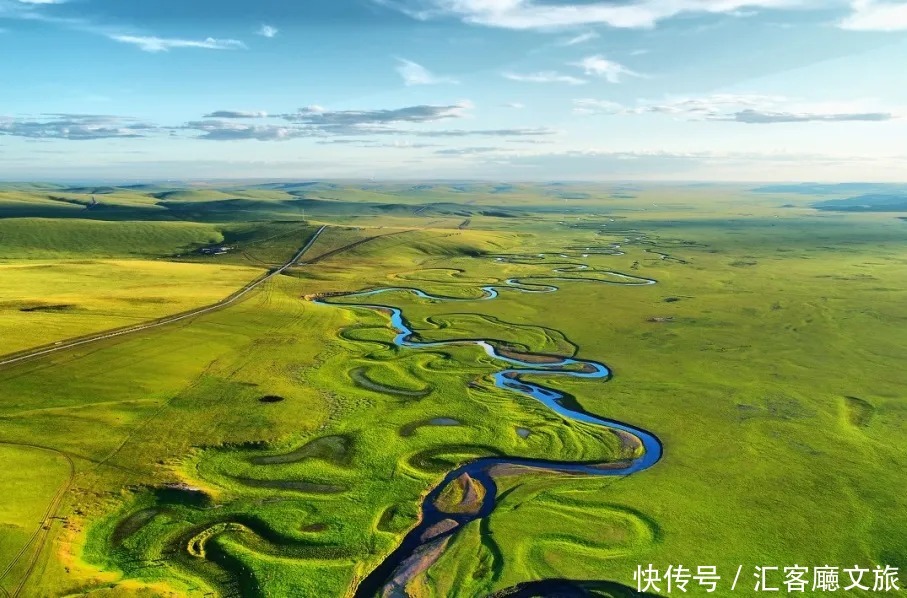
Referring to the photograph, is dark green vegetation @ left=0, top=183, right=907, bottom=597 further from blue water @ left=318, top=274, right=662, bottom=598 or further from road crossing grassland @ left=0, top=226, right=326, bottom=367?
road crossing grassland @ left=0, top=226, right=326, bottom=367

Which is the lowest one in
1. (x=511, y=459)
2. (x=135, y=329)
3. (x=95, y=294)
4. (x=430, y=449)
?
(x=511, y=459)

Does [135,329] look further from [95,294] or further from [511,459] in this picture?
[511,459]

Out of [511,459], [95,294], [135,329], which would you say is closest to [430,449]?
[511,459]

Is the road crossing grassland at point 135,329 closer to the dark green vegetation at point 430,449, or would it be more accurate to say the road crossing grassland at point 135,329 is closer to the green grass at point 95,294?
the green grass at point 95,294

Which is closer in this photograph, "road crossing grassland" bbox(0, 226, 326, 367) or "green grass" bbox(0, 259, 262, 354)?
"road crossing grassland" bbox(0, 226, 326, 367)

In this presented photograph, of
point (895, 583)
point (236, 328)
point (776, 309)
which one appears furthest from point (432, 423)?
point (776, 309)

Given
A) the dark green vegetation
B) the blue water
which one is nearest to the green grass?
the dark green vegetation

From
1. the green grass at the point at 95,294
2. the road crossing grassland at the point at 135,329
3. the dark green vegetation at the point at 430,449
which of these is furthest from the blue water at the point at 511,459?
the green grass at the point at 95,294

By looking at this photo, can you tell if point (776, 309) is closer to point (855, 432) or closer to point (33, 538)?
point (855, 432)

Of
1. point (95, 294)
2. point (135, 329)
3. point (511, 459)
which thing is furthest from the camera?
point (95, 294)

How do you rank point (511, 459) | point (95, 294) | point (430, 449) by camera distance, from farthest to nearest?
point (95, 294), point (430, 449), point (511, 459)

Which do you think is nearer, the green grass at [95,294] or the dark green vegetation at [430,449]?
the dark green vegetation at [430,449]
